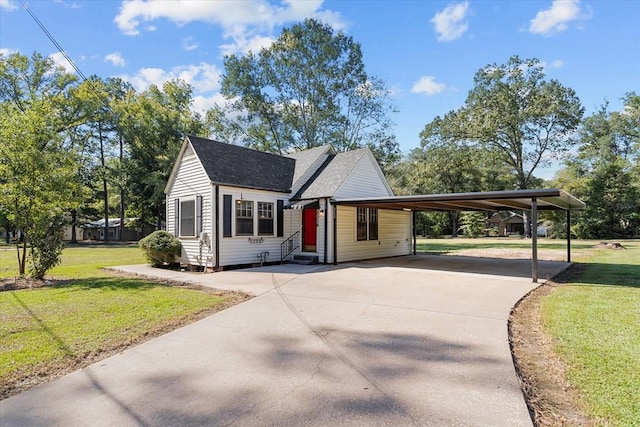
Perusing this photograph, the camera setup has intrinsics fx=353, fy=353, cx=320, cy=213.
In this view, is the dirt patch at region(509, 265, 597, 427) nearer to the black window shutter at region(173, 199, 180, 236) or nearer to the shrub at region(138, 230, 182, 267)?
the shrub at region(138, 230, 182, 267)

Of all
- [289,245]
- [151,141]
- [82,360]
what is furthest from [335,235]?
[151,141]

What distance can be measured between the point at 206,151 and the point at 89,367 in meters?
9.95

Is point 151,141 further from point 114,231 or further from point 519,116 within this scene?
point 519,116

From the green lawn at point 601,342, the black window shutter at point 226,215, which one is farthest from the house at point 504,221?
the black window shutter at point 226,215

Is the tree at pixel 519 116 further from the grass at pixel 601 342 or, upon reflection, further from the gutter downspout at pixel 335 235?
the grass at pixel 601 342

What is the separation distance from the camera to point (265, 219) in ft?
44.2

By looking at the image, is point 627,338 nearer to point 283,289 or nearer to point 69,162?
point 283,289

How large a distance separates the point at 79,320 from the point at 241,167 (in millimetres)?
8713

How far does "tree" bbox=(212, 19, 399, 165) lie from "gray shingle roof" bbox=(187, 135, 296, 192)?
15.0 meters

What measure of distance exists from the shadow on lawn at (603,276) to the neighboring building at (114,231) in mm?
37449

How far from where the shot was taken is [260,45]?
95.3 ft

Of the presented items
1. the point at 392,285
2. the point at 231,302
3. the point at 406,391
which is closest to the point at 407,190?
the point at 392,285

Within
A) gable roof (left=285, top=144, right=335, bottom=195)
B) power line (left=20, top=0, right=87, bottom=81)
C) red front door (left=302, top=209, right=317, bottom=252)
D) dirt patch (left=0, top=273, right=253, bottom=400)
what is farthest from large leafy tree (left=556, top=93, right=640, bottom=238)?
power line (left=20, top=0, right=87, bottom=81)

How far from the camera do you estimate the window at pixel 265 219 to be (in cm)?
1329
